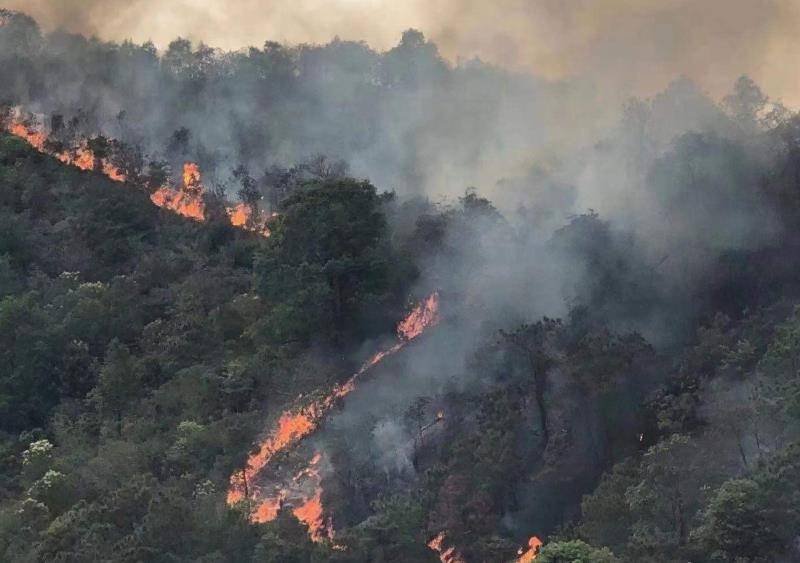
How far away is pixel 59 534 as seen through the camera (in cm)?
2308

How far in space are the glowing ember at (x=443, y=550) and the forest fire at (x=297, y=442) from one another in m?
3.07

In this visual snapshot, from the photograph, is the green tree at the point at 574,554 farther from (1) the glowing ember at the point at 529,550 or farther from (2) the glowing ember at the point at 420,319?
(2) the glowing ember at the point at 420,319

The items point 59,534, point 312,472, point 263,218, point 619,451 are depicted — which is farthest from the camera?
point 263,218

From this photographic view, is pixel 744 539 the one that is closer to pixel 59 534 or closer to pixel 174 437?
pixel 59 534

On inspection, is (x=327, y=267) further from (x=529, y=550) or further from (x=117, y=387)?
(x=529, y=550)

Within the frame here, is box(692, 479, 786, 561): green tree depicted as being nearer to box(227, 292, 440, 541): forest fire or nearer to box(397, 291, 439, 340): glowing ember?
box(227, 292, 440, 541): forest fire

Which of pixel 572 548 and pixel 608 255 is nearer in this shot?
pixel 572 548

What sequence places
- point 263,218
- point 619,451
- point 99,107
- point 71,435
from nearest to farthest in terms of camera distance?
point 619,451, point 71,435, point 263,218, point 99,107

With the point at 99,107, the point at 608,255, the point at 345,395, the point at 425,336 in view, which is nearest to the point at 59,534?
the point at 345,395

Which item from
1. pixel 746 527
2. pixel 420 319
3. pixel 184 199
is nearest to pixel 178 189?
pixel 184 199

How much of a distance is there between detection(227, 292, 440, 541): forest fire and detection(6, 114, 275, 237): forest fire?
1558 centimetres

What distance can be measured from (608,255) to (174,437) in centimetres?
1430

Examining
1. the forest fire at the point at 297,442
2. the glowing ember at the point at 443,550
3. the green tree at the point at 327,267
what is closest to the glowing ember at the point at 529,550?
the glowing ember at the point at 443,550

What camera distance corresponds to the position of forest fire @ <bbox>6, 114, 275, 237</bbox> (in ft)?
157
